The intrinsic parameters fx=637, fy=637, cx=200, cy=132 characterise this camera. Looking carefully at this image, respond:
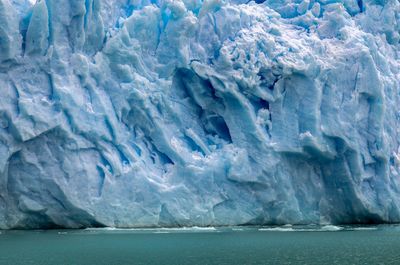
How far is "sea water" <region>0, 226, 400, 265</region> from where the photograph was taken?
9.20m

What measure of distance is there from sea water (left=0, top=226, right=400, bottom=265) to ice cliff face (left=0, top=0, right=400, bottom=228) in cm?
103

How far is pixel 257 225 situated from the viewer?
52.3 feet

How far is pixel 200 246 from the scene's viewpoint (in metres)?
10.9

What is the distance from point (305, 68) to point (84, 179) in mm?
6079

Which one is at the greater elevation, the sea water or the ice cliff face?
the ice cliff face

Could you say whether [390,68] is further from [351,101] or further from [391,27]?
[351,101]

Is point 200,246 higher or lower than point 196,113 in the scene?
lower

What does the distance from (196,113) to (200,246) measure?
564cm

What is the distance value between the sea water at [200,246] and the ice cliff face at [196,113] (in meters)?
1.03

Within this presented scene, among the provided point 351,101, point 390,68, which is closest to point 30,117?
point 351,101

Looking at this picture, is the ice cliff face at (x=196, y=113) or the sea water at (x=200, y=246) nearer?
the sea water at (x=200, y=246)

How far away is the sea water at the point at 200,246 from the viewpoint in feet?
30.2

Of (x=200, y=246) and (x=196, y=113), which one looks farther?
(x=196, y=113)

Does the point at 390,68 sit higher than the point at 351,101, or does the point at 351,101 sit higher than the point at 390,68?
the point at 390,68
